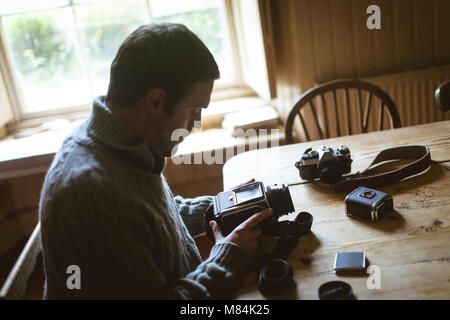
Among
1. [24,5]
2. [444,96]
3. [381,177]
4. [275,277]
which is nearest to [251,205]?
[275,277]

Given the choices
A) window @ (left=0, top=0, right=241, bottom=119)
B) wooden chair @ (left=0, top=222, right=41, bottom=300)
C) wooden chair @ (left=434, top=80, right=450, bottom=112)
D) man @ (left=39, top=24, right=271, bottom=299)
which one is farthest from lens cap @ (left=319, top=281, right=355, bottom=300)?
window @ (left=0, top=0, right=241, bottom=119)

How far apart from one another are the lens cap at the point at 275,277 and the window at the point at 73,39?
2052mm

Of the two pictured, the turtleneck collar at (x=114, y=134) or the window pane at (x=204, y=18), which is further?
the window pane at (x=204, y=18)

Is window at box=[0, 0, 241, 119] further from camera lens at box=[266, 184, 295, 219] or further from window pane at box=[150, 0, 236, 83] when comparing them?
camera lens at box=[266, 184, 295, 219]

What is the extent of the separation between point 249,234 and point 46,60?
7.12ft

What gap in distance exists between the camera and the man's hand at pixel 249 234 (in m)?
0.97

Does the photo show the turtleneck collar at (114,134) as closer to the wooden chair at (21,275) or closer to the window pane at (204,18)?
the wooden chair at (21,275)

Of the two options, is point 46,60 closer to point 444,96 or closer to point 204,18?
point 204,18

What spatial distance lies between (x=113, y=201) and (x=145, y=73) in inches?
10.5

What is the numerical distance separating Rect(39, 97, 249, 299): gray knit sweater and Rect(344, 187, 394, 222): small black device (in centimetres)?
31

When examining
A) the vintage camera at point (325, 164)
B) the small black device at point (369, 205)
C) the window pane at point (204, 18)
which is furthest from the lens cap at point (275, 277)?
the window pane at point (204, 18)

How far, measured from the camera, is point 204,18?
2.69 m

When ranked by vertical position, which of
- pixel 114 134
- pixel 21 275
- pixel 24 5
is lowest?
pixel 21 275

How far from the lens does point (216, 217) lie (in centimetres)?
104
